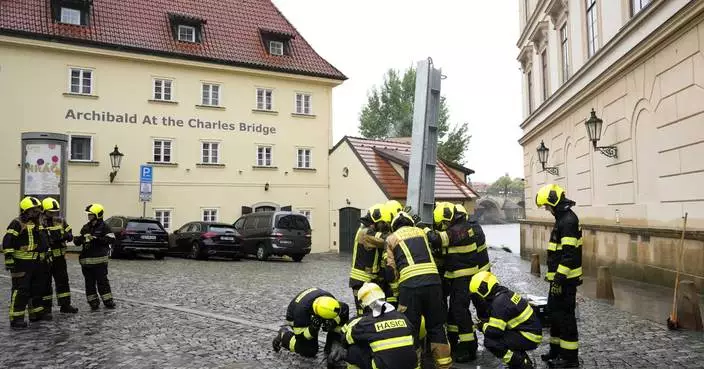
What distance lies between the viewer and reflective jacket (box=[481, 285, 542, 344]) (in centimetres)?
532

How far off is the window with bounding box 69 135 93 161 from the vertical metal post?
70.3 ft

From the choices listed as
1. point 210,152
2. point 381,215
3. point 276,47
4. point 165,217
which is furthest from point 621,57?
point 276,47

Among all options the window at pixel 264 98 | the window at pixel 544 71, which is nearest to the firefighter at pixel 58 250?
the window at pixel 544 71

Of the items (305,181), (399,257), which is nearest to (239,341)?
(399,257)

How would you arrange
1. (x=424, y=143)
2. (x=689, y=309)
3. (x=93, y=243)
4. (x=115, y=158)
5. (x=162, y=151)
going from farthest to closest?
(x=162, y=151) < (x=115, y=158) < (x=93, y=243) < (x=689, y=309) < (x=424, y=143)

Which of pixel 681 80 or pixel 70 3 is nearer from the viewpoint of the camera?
pixel 681 80

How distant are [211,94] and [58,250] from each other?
18.8 metres

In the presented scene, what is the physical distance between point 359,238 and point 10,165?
69.2 ft

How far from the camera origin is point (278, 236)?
67.5 ft

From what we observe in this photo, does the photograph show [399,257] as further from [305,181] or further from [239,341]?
[305,181]

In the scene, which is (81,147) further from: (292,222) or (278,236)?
(292,222)

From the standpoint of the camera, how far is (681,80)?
11.0 meters

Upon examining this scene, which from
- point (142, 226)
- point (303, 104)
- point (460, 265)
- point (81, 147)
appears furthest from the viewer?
point (303, 104)


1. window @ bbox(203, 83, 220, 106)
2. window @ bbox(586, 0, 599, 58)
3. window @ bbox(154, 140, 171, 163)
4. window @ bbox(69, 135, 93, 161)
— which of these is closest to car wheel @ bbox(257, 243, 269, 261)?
window @ bbox(154, 140, 171, 163)
